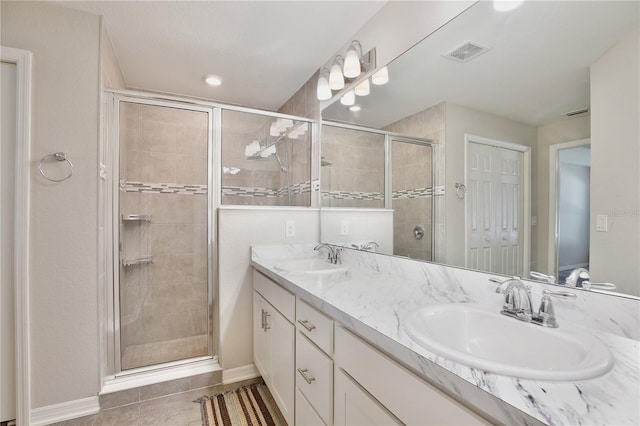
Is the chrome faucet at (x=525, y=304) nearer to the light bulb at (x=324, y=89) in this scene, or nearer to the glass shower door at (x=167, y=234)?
the light bulb at (x=324, y=89)

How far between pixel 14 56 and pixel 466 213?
2.34 meters

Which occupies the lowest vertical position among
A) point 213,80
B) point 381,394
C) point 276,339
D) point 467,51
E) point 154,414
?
point 154,414

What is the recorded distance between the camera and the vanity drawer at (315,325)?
1060 millimetres

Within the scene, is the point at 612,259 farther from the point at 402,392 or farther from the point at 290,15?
the point at 290,15

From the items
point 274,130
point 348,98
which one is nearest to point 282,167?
point 274,130

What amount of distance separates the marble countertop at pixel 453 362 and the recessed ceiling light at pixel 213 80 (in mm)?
1878

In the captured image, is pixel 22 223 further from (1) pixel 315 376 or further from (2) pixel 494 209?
(2) pixel 494 209

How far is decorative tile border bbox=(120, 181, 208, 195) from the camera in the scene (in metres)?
2.08

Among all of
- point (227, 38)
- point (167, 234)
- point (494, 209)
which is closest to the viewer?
point (494, 209)

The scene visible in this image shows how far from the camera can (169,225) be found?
222cm

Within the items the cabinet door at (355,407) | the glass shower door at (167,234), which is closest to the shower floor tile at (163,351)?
the glass shower door at (167,234)

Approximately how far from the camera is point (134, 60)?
86.6 inches

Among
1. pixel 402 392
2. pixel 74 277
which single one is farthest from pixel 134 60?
pixel 402 392

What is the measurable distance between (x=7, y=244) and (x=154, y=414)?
4.02 feet
